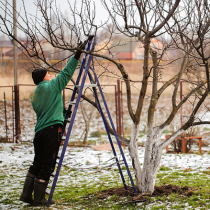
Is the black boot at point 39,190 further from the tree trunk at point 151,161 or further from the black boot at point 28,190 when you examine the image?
the tree trunk at point 151,161

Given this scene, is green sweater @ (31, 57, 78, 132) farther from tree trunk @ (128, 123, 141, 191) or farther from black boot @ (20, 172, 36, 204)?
tree trunk @ (128, 123, 141, 191)

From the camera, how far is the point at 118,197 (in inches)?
145

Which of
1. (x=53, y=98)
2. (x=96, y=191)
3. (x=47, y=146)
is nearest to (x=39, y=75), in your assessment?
(x=53, y=98)

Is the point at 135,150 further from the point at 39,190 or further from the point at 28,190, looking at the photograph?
the point at 28,190

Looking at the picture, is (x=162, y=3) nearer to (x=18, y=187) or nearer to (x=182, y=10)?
(x=182, y=10)

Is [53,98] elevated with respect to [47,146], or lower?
elevated

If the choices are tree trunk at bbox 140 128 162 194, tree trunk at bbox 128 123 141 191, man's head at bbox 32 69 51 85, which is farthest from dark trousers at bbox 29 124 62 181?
tree trunk at bbox 140 128 162 194

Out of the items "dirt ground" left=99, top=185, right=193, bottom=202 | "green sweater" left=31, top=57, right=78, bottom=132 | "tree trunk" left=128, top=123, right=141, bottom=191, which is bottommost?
"dirt ground" left=99, top=185, right=193, bottom=202

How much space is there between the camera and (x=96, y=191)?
13.0 feet

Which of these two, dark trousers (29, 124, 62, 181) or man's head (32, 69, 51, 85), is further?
man's head (32, 69, 51, 85)

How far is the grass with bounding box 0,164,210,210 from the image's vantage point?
3.39 metres

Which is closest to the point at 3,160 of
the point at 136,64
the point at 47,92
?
the point at 47,92

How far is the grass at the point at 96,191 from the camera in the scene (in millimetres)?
3389

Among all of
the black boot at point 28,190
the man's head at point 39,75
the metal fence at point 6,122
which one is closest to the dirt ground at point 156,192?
the black boot at point 28,190
